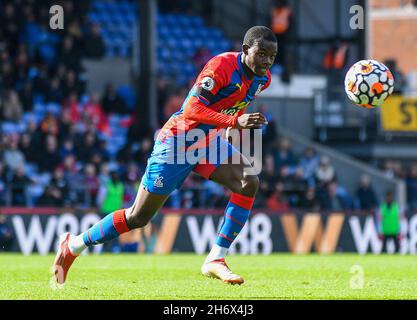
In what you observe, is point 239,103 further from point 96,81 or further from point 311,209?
point 96,81

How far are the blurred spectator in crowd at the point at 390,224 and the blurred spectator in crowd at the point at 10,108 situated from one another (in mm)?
8193

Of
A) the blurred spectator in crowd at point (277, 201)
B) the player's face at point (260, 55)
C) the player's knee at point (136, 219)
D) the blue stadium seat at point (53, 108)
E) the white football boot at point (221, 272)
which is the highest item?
the player's face at point (260, 55)

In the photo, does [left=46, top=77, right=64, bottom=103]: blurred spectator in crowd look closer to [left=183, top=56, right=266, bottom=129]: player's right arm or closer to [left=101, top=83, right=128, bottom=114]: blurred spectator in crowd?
[left=101, top=83, right=128, bottom=114]: blurred spectator in crowd

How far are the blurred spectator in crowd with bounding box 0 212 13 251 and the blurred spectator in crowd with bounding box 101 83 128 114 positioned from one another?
582 centimetres

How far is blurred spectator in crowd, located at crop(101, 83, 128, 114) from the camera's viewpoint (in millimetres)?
25281

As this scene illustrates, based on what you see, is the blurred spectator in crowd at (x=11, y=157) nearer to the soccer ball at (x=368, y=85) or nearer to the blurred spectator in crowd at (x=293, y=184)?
the blurred spectator in crowd at (x=293, y=184)

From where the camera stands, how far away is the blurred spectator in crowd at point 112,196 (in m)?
20.8

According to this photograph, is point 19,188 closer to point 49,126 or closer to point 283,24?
point 49,126

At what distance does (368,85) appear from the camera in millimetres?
10375

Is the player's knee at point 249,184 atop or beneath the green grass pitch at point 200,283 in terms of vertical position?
atop

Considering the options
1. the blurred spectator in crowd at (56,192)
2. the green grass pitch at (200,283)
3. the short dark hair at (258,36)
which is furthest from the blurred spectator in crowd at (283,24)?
the short dark hair at (258,36)

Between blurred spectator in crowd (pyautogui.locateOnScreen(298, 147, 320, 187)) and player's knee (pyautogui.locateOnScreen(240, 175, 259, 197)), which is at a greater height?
player's knee (pyautogui.locateOnScreen(240, 175, 259, 197))

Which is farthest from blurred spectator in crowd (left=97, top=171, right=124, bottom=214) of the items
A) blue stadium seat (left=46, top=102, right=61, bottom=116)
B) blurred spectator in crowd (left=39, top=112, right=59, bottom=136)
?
blue stadium seat (left=46, top=102, right=61, bottom=116)

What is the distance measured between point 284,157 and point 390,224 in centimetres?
398
